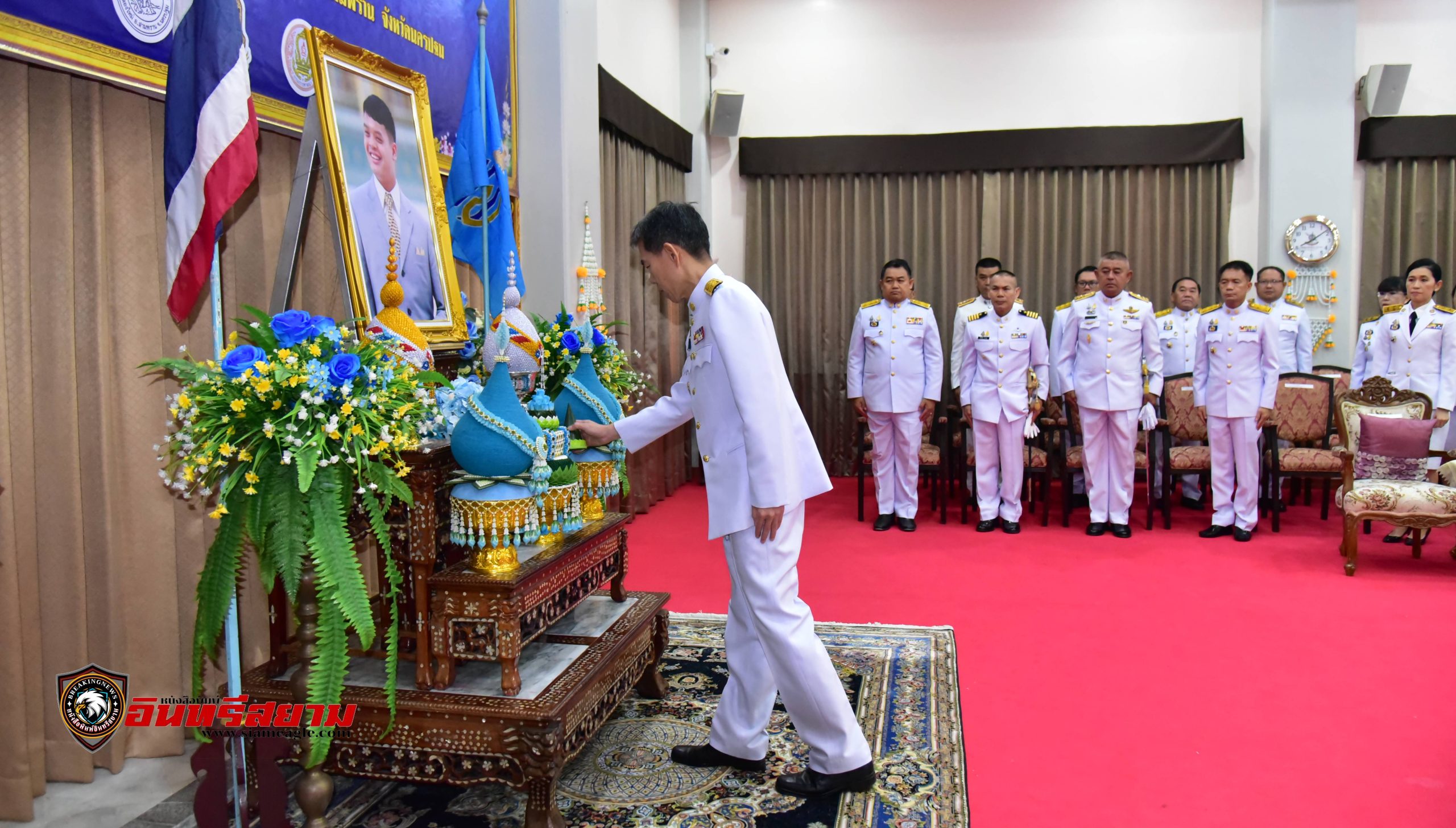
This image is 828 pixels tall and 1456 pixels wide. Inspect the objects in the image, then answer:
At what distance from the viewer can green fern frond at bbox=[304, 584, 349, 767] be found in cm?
200

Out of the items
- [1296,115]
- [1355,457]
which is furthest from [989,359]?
[1296,115]

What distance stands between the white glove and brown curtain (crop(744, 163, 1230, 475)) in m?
1.93

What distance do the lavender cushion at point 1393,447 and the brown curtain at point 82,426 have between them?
5.12 metres

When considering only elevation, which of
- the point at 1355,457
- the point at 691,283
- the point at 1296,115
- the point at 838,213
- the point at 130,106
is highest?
the point at 1296,115

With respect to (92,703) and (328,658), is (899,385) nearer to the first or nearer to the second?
(328,658)

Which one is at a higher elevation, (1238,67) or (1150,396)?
(1238,67)

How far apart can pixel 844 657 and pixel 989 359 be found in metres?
2.83

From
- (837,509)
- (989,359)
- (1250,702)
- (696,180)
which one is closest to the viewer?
(1250,702)

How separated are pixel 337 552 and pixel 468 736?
1.82ft

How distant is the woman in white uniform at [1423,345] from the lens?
566 cm

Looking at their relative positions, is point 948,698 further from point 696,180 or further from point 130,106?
point 696,180

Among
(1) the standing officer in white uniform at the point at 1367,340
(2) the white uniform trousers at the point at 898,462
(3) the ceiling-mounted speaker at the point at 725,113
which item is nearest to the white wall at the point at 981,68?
(3) the ceiling-mounted speaker at the point at 725,113

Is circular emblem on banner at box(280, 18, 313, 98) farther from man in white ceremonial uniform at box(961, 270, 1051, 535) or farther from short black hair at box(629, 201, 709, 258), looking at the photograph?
man in white ceremonial uniform at box(961, 270, 1051, 535)

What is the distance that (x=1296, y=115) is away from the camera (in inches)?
280
